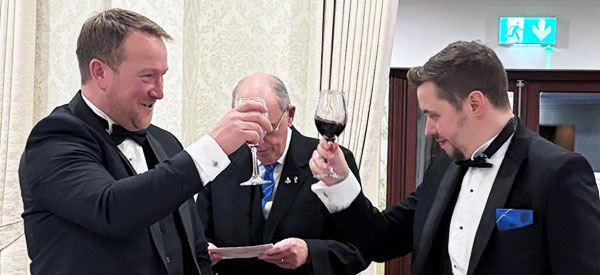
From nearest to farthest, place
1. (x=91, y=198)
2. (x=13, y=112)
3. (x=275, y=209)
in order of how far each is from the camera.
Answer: (x=91, y=198)
(x=275, y=209)
(x=13, y=112)

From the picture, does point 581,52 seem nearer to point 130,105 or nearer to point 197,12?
point 197,12

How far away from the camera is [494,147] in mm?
2359

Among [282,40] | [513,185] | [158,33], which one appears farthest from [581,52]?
[158,33]

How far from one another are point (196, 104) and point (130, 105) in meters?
2.42

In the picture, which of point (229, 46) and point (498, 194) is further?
point (229, 46)

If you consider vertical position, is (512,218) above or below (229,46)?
below

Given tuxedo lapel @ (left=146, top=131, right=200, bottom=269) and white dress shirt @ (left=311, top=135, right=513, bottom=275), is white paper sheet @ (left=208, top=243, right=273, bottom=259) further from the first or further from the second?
white dress shirt @ (left=311, top=135, right=513, bottom=275)

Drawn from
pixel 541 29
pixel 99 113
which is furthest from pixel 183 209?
pixel 541 29

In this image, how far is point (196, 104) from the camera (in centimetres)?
454

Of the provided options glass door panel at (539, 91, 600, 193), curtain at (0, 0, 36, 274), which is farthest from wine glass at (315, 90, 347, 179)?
glass door panel at (539, 91, 600, 193)

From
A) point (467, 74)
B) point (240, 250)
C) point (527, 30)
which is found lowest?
point (240, 250)

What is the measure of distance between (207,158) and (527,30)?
5715 mm

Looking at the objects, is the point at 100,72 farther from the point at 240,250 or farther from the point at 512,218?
the point at 512,218

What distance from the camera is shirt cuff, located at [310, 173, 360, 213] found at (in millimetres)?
2652
